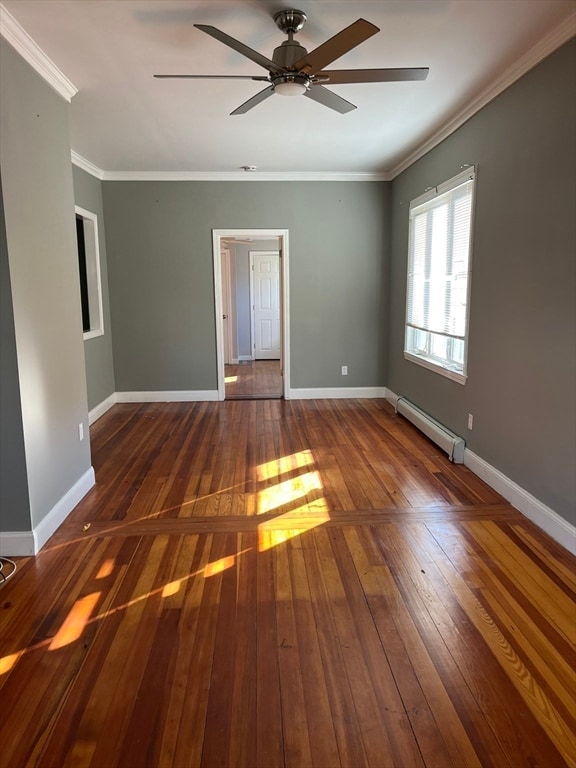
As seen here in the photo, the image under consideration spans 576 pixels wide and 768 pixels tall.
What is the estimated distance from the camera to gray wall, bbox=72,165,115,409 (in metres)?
5.15

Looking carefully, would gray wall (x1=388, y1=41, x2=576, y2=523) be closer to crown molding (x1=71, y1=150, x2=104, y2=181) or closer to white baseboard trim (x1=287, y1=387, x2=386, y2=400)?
white baseboard trim (x1=287, y1=387, x2=386, y2=400)

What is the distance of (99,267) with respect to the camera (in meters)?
5.59

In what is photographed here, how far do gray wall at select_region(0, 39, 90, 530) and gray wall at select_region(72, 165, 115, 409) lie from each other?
2035 mm

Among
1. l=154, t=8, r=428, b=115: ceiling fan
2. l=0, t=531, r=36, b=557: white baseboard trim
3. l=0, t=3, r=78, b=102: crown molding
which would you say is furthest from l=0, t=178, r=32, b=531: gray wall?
l=154, t=8, r=428, b=115: ceiling fan

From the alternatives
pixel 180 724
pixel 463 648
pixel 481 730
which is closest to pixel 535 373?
pixel 463 648

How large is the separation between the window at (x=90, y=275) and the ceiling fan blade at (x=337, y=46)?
3.65 m

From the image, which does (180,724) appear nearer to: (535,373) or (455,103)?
(535,373)

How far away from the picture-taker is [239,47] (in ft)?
7.34

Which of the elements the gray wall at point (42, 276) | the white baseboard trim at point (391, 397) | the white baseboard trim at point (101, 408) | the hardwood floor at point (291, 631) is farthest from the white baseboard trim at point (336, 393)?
the gray wall at point (42, 276)

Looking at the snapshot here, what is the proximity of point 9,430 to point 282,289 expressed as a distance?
13.4ft

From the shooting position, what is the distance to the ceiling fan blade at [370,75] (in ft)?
7.92

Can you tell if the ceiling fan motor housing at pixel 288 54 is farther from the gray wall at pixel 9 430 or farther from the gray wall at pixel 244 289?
the gray wall at pixel 244 289

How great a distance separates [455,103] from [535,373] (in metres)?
2.12

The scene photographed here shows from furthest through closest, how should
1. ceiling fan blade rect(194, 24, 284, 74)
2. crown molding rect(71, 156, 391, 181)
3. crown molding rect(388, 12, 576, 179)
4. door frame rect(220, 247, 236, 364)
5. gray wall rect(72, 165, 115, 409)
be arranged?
1. door frame rect(220, 247, 236, 364)
2. crown molding rect(71, 156, 391, 181)
3. gray wall rect(72, 165, 115, 409)
4. crown molding rect(388, 12, 576, 179)
5. ceiling fan blade rect(194, 24, 284, 74)
